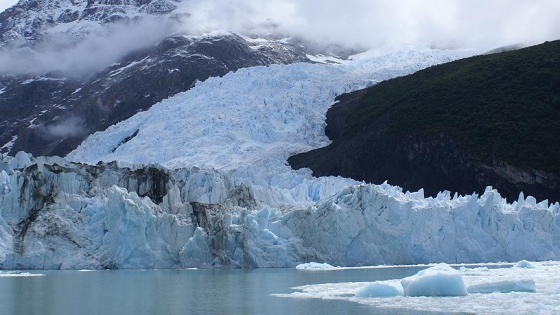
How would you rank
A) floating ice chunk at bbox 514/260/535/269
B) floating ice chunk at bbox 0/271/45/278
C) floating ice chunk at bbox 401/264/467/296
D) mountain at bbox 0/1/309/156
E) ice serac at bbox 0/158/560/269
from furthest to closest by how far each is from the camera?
1. mountain at bbox 0/1/309/156
2. ice serac at bbox 0/158/560/269
3. floating ice chunk at bbox 0/271/45/278
4. floating ice chunk at bbox 514/260/535/269
5. floating ice chunk at bbox 401/264/467/296

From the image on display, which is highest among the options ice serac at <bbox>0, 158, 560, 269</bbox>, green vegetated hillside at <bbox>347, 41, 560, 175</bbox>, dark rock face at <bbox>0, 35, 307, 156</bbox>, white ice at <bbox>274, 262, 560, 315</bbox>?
dark rock face at <bbox>0, 35, 307, 156</bbox>

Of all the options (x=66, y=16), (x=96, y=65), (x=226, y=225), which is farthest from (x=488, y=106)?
(x=66, y=16)

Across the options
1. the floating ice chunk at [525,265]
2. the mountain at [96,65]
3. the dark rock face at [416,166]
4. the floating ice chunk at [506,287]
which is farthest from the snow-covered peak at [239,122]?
the floating ice chunk at [506,287]

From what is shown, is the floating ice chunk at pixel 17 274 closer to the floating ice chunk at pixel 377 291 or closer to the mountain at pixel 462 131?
the floating ice chunk at pixel 377 291

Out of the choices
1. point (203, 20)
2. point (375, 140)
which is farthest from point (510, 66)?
point (203, 20)

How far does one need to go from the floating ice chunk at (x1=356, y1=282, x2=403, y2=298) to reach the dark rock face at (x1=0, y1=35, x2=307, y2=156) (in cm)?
7948

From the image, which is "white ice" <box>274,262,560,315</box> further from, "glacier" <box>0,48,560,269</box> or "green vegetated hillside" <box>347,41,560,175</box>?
"green vegetated hillside" <box>347,41,560,175</box>

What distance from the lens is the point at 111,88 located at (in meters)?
107

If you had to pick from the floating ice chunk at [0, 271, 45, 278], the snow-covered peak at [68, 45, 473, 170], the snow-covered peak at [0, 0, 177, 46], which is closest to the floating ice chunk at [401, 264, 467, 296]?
the floating ice chunk at [0, 271, 45, 278]

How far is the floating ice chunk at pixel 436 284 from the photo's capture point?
55.9 ft

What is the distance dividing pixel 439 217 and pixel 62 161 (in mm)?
17513

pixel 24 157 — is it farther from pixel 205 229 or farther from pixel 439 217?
pixel 439 217

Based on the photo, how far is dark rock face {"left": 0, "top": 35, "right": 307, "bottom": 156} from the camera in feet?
332

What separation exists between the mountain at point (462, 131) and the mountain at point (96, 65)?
4191cm
